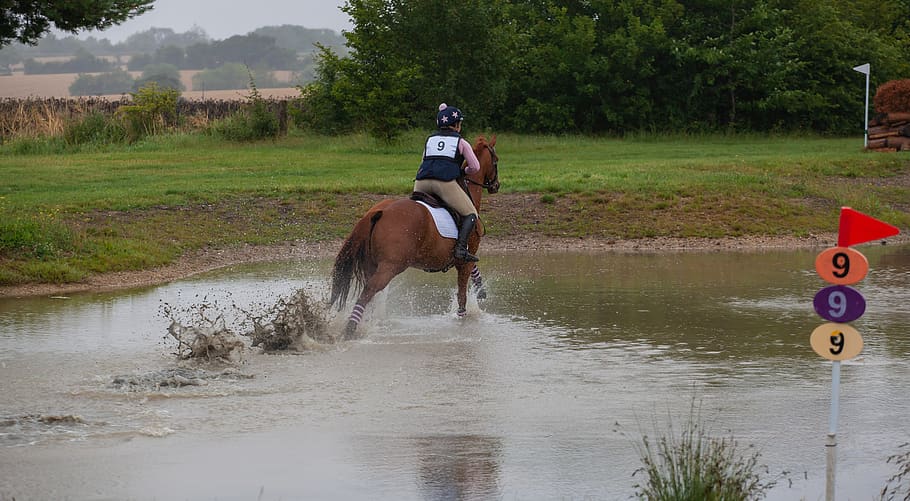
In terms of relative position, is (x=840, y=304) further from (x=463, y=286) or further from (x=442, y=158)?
(x=463, y=286)

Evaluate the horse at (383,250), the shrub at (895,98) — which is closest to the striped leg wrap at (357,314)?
the horse at (383,250)

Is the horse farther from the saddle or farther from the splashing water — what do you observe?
the splashing water

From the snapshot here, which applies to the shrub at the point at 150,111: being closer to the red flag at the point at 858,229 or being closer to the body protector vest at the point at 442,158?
the body protector vest at the point at 442,158

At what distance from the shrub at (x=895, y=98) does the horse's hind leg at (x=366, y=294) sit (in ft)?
77.7

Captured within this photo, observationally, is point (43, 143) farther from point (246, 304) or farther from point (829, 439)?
point (829, 439)

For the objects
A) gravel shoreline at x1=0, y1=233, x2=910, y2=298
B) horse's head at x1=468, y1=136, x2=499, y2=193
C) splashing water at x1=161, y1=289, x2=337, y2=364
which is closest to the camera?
splashing water at x1=161, y1=289, x2=337, y2=364

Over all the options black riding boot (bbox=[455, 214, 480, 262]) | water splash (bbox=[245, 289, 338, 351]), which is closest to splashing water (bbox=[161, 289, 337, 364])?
water splash (bbox=[245, 289, 338, 351])

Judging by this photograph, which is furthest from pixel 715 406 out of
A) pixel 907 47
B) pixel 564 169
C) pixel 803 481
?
pixel 907 47

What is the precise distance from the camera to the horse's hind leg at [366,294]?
12.3 metres

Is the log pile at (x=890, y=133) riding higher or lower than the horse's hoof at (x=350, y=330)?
higher

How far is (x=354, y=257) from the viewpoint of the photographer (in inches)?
497

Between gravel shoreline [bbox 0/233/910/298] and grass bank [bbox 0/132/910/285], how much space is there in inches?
10.3

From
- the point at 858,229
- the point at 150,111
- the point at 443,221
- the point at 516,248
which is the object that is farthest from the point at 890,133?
the point at 858,229

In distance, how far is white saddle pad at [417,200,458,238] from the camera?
12.9 meters
